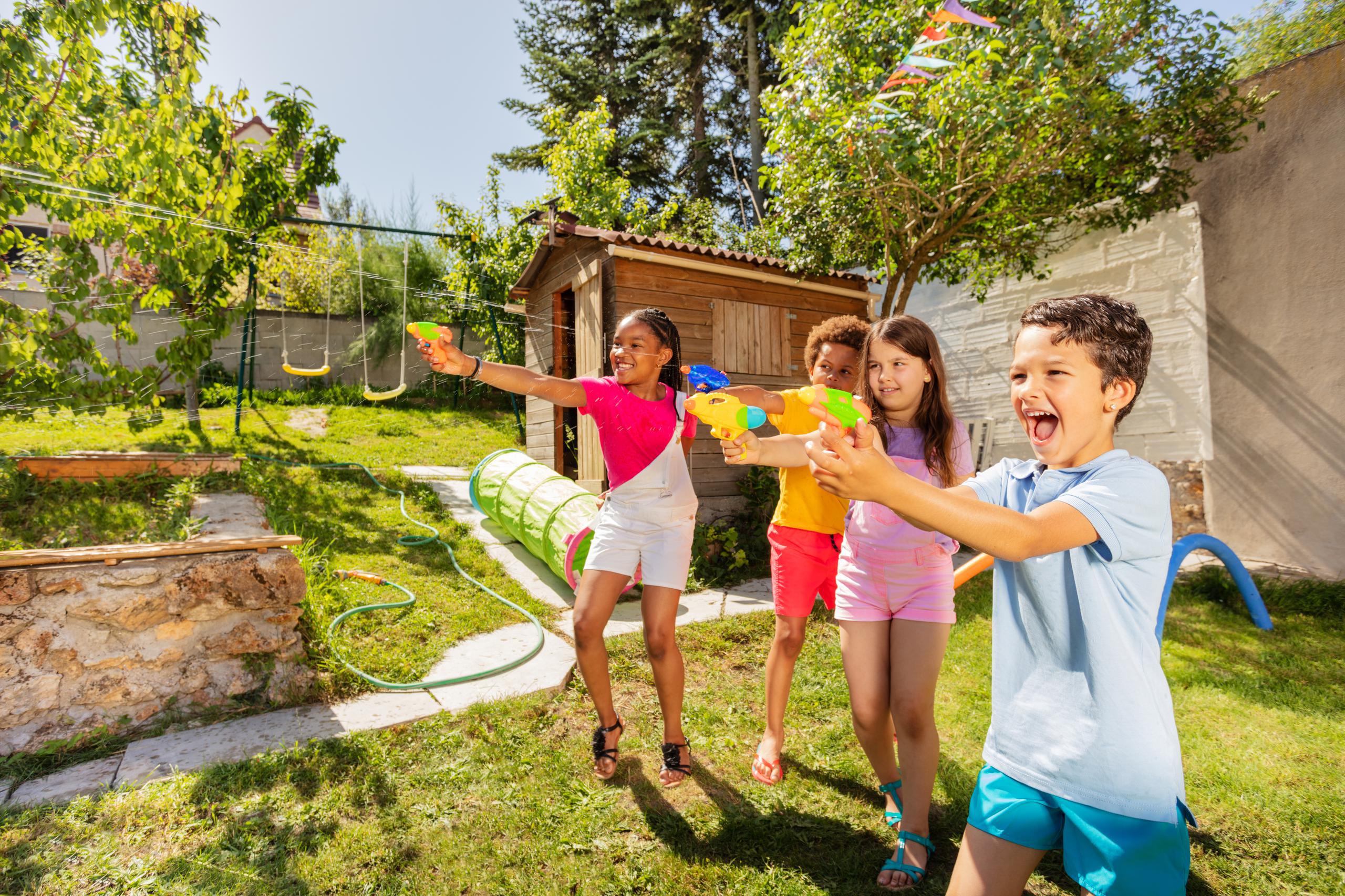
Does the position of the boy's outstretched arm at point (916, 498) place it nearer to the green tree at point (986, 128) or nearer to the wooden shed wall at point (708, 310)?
the green tree at point (986, 128)

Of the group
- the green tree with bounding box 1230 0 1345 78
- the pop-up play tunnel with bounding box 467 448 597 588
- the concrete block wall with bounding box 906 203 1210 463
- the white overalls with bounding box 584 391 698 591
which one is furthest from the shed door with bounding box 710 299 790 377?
the green tree with bounding box 1230 0 1345 78

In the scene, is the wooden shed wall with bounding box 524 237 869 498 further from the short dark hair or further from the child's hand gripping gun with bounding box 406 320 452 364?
the short dark hair

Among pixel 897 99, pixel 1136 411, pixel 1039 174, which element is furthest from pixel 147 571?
pixel 1136 411

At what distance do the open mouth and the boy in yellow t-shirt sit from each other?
1374 millimetres

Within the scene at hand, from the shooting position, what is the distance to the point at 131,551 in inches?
120

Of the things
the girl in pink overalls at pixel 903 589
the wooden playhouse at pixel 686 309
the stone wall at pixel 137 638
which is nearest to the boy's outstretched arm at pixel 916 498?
the girl in pink overalls at pixel 903 589

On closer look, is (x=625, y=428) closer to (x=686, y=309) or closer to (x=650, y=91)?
(x=686, y=309)

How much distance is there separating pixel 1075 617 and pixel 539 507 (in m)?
4.73

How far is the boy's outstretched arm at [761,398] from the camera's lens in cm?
268

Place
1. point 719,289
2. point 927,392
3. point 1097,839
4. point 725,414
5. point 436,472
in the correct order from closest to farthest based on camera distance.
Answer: point 1097,839, point 725,414, point 927,392, point 719,289, point 436,472

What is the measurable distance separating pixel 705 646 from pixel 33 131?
19.4 ft

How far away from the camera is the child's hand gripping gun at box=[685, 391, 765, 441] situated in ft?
4.97

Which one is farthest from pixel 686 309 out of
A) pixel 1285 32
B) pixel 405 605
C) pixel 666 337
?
pixel 1285 32

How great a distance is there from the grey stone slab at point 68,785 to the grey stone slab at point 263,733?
53mm
